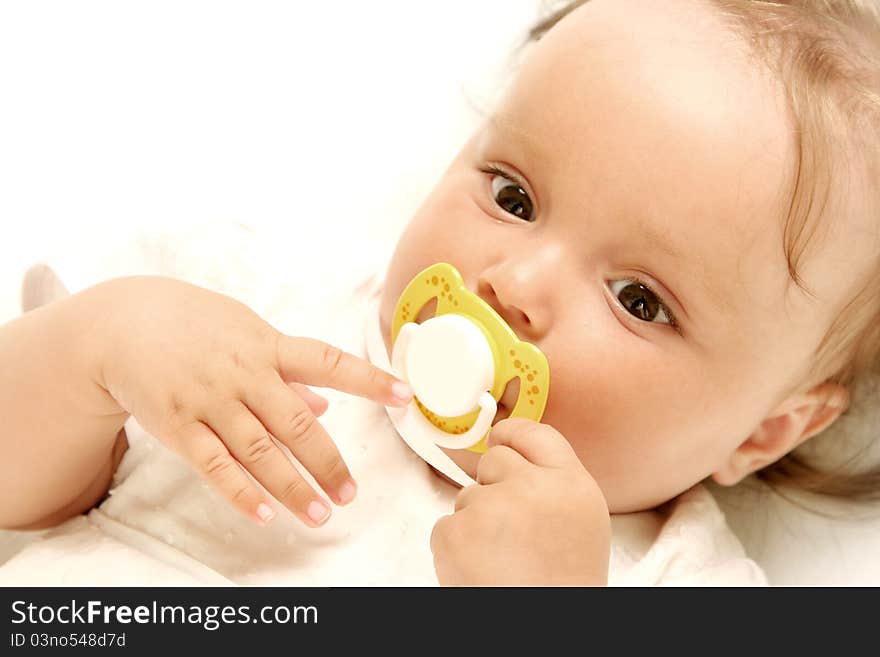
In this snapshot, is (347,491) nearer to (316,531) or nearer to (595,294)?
(316,531)

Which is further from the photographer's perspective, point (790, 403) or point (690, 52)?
point (790, 403)

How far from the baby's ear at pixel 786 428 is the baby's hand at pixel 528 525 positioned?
35 centimetres

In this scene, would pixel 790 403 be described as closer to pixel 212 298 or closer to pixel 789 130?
pixel 789 130

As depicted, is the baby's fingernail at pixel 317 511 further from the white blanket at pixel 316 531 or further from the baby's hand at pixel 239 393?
the white blanket at pixel 316 531

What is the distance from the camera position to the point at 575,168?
107 cm

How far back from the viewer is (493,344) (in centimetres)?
105

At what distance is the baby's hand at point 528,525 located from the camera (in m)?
0.96

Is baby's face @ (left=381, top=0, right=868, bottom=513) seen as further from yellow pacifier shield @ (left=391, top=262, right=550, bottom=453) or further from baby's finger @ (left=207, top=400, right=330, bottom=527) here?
baby's finger @ (left=207, top=400, right=330, bottom=527)

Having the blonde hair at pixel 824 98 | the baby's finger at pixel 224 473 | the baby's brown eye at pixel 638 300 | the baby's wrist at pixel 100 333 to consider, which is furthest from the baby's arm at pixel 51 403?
the blonde hair at pixel 824 98

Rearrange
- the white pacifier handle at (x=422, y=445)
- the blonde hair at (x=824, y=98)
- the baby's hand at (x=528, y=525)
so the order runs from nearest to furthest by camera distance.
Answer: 1. the baby's hand at (x=528, y=525)
2. the blonde hair at (x=824, y=98)
3. the white pacifier handle at (x=422, y=445)

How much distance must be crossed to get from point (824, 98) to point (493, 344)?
39 cm

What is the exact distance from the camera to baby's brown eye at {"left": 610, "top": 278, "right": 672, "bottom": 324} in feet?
3.57
